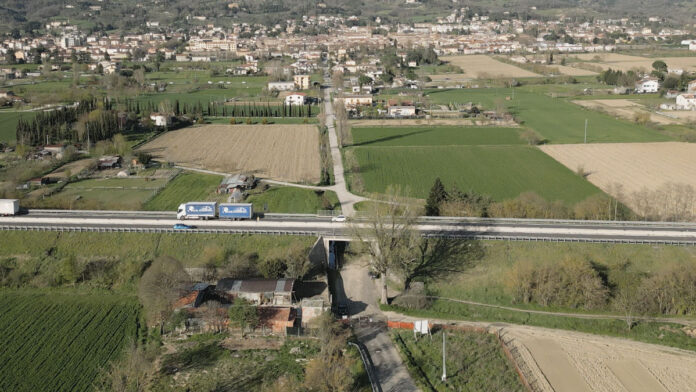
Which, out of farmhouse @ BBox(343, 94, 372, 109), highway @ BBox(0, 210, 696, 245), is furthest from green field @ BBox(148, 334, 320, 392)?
farmhouse @ BBox(343, 94, 372, 109)

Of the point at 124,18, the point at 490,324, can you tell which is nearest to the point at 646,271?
the point at 490,324

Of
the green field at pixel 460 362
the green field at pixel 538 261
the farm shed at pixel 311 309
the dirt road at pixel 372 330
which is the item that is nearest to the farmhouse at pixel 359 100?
the dirt road at pixel 372 330

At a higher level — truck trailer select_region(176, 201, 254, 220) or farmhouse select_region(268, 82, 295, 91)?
farmhouse select_region(268, 82, 295, 91)

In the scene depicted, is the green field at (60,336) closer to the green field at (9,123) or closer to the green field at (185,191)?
the green field at (185,191)

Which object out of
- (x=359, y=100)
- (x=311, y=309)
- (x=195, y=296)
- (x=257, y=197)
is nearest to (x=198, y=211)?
(x=257, y=197)

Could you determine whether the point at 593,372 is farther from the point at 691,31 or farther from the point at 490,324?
the point at 691,31

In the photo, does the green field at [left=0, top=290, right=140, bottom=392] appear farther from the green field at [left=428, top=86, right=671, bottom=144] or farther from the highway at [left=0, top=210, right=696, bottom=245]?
the green field at [left=428, top=86, right=671, bottom=144]

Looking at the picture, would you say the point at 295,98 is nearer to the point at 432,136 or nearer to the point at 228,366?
the point at 432,136
